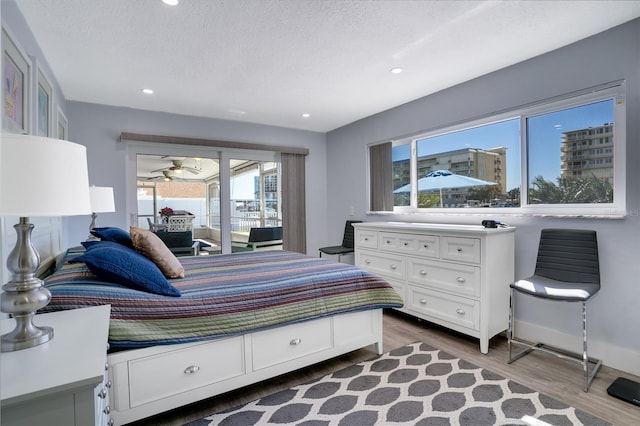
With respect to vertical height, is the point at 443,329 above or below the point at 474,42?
below

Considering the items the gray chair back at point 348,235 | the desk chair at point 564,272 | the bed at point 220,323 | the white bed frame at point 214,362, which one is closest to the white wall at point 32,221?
the bed at point 220,323

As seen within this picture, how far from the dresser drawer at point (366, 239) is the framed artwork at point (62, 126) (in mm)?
3175

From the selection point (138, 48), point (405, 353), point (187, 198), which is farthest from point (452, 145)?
point (187, 198)

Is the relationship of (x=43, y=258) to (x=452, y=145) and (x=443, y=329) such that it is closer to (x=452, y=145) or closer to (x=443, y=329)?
(x=443, y=329)

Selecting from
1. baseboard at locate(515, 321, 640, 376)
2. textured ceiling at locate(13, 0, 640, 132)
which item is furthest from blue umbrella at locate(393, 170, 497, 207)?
baseboard at locate(515, 321, 640, 376)

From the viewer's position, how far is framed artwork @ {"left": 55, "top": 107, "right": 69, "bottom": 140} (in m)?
3.12

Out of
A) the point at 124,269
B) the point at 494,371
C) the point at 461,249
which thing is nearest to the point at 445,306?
the point at 461,249

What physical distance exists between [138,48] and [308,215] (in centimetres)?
327

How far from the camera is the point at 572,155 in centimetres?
263

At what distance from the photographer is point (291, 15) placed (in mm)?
2080

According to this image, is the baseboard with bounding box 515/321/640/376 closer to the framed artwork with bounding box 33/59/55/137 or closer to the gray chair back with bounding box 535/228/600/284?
the gray chair back with bounding box 535/228/600/284

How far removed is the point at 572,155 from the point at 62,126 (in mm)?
4753

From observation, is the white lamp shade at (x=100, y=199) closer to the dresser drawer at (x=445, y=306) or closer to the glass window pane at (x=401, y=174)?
the dresser drawer at (x=445, y=306)

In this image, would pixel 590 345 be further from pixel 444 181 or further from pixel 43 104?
pixel 43 104
